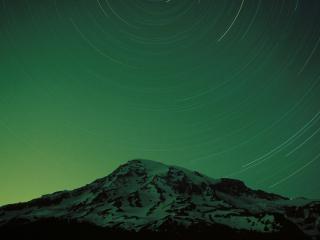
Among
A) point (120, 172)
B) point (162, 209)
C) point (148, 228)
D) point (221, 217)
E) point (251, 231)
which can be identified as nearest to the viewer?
point (251, 231)

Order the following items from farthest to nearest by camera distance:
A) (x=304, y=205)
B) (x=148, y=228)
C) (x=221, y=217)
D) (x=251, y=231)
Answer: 1. (x=304, y=205)
2. (x=221, y=217)
3. (x=148, y=228)
4. (x=251, y=231)

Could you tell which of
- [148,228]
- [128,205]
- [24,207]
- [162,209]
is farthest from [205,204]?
[24,207]

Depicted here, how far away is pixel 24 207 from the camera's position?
152750mm

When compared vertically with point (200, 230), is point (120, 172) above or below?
above

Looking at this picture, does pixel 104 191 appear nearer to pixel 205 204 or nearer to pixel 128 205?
pixel 128 205

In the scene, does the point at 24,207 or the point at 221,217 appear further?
the point at 24,207

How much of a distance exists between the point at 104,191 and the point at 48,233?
50.5 m

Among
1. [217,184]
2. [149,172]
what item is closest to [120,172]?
[149,172]

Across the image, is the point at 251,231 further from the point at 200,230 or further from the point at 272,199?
the point at 272,199

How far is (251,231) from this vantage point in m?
96.0

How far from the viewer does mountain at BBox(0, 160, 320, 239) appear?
98.8m

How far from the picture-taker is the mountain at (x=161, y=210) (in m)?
98.8

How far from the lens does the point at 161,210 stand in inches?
4875

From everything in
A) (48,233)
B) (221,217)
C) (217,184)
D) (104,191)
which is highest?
(217,184)
